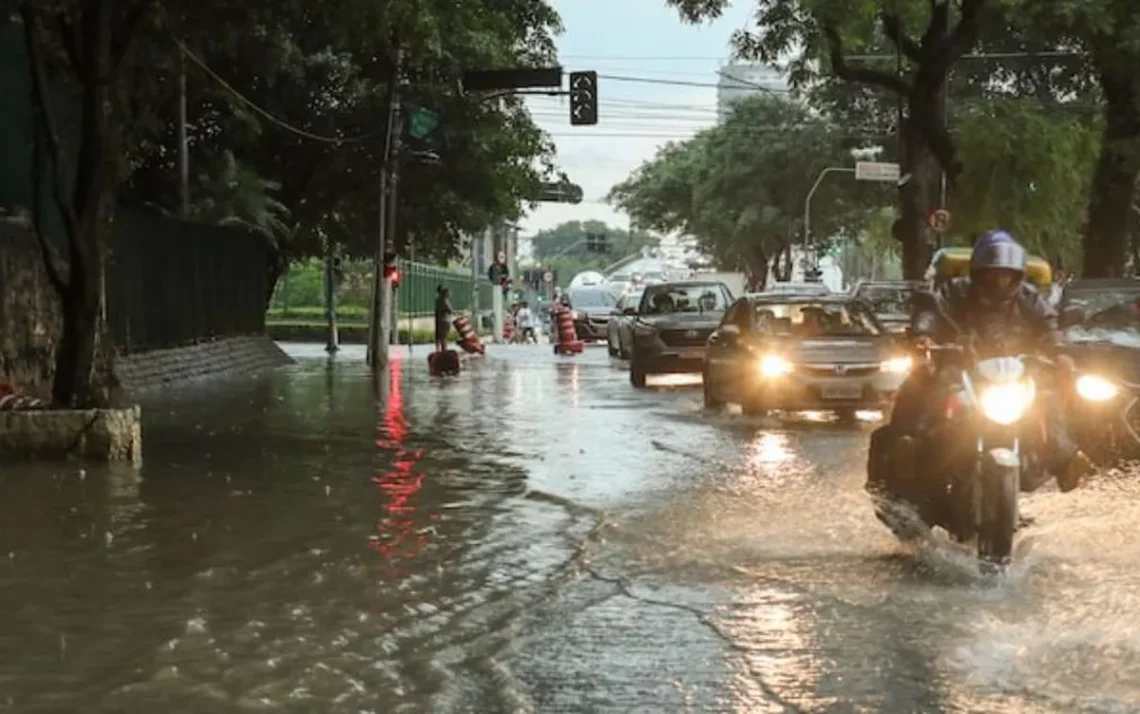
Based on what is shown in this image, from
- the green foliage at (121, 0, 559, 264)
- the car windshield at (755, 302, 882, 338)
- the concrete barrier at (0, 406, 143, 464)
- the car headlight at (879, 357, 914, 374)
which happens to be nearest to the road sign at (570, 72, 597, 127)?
the green foliage at (121, 0, 559, 264)

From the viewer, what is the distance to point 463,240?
3862 cm

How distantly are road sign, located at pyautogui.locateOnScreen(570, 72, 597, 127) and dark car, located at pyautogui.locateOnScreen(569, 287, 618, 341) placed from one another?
20804mm

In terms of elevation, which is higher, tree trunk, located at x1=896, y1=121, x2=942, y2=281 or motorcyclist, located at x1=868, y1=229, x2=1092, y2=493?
tree trunk, located at x1=896, y1=121, x2=942, y2=281

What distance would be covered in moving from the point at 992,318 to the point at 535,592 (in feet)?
8.54

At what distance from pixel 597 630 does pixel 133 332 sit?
18.1 m

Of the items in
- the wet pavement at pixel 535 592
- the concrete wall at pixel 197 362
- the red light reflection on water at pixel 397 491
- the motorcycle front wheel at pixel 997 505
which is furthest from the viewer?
the concrete wall at pixel 197 362

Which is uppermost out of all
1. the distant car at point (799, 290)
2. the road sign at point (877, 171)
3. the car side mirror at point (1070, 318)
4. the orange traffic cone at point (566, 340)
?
the road sign at point (877, 171)

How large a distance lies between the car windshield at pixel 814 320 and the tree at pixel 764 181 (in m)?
36.5

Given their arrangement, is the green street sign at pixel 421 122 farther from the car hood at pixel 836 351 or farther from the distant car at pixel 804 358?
the car hood at pixel 836 351

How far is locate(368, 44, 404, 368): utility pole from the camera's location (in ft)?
90.6

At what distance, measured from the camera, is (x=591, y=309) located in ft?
172

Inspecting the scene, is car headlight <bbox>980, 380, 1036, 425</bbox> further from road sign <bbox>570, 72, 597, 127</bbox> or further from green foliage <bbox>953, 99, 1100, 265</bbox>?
green foliage <bbox>953, 99, 1100, 265</bbox>

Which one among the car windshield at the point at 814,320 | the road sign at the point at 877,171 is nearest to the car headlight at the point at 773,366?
the car windshield at the point at 814,320

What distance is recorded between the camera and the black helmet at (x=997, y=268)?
7500 millimetres
